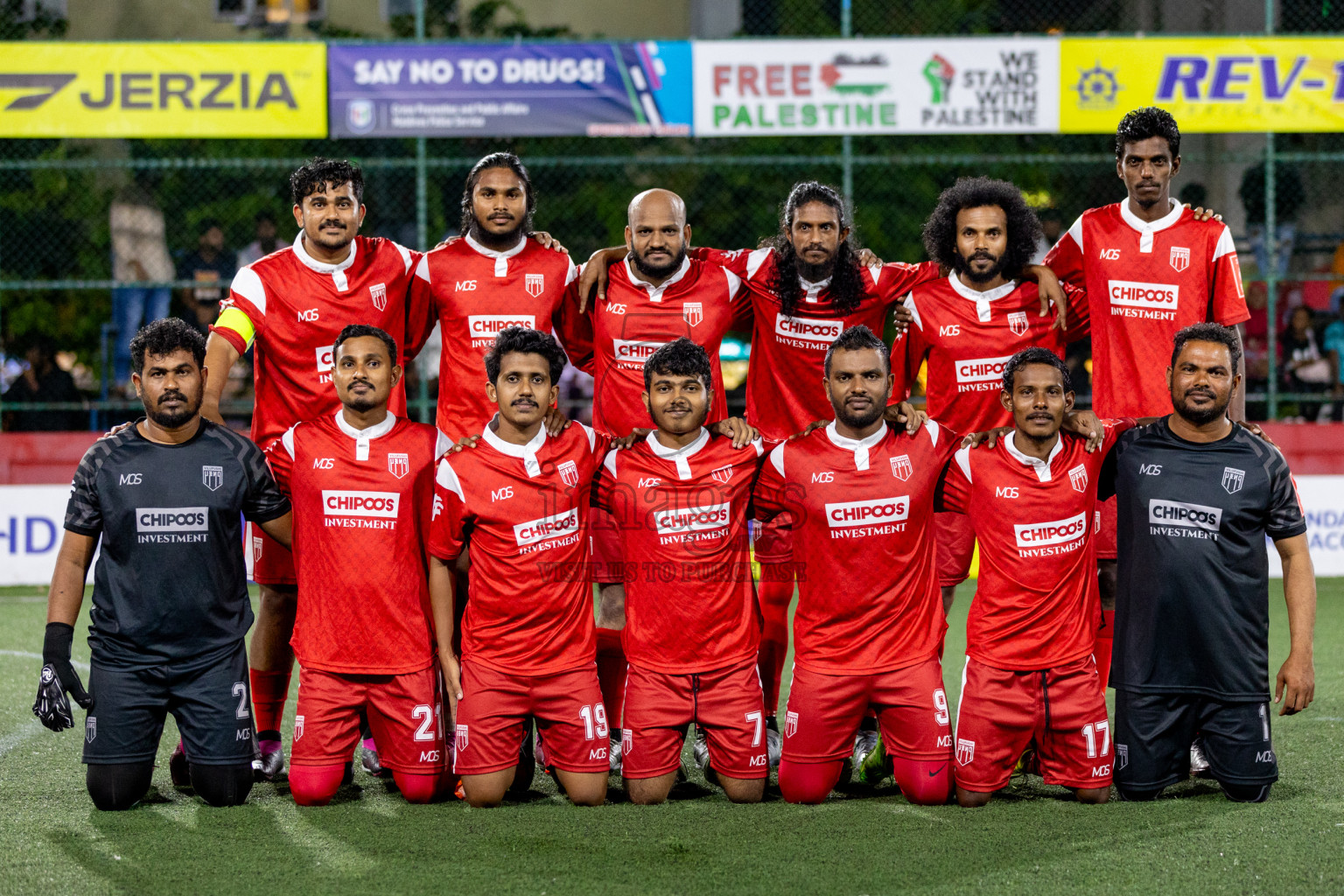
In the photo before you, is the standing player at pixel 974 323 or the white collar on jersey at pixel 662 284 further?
the white collar on jersey at pixel 662 284

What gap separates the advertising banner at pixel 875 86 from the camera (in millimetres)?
11148

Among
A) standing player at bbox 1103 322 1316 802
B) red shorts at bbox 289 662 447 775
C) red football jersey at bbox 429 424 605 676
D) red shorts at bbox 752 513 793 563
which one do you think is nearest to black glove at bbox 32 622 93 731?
red shorts at bbox 289 662 447 775

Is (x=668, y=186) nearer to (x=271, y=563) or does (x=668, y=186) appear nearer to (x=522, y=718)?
(x=271, y=563)

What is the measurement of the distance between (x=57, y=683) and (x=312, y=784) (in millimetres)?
940

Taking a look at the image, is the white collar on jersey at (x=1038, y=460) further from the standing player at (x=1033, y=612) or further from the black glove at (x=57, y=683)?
the black glove at (x=57, y=683)

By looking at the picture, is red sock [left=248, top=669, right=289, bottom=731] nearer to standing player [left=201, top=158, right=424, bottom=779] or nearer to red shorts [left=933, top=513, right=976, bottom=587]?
standing player [left=201, top=158, right=424, bottom=779]

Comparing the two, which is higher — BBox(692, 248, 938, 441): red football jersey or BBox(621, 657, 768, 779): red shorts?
BBox(692, 248, 938, 441): red football jersey

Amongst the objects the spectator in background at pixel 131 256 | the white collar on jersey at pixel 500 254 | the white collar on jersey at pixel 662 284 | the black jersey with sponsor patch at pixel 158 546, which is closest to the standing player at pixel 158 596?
the black jersey with sponsor patch at pixel 158 546

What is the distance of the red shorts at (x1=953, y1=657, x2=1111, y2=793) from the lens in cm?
489

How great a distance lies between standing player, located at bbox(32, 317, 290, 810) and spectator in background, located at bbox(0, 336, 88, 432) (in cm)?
704

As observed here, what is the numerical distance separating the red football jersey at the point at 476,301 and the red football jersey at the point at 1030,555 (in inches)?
73.1

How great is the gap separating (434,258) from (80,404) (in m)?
6.79

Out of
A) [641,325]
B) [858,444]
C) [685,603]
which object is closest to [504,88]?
[641,325]

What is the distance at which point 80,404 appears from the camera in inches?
446
